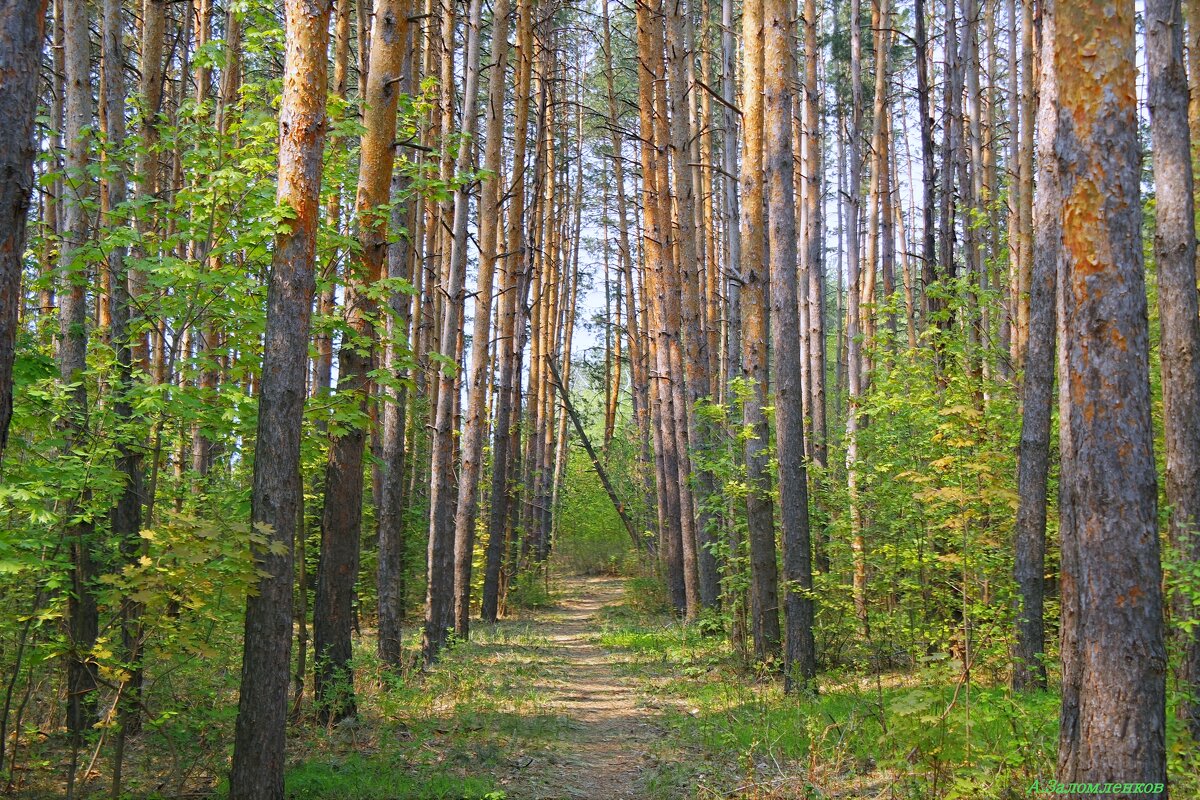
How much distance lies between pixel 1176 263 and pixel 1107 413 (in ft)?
11.8

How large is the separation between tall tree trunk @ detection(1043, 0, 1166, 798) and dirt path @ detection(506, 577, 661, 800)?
330 cm

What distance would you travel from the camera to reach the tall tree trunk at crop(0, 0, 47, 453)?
3.29 meters

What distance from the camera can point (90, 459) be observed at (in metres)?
4.92

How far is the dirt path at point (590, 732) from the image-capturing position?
6.14 metres

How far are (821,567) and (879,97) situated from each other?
26.6ft

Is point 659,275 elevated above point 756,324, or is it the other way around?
point 659,275

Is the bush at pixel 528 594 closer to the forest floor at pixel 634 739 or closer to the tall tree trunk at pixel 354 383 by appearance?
the forest floor at pixel 634 739

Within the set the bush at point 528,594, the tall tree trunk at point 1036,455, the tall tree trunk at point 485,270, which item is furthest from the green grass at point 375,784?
the bush at point 528,594

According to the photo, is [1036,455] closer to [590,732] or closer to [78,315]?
[590,732]

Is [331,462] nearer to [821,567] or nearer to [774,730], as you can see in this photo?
[774,730]

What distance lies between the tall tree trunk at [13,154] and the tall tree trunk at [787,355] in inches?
258

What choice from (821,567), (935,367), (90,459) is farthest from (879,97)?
(90,459)

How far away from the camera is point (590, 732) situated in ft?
25.7

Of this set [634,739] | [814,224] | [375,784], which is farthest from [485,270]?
[375,784]
